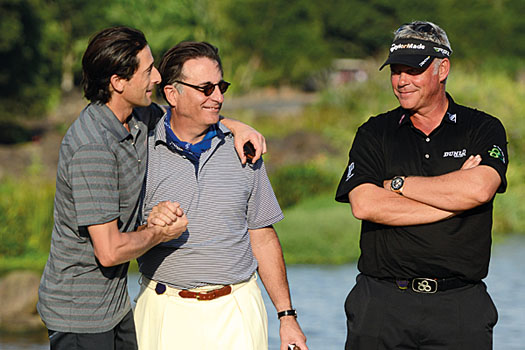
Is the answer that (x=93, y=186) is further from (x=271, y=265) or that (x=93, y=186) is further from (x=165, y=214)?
(x=271, y=265)

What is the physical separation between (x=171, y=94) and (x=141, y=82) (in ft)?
1.40

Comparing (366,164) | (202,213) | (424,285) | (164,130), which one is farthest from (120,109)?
(424,285)

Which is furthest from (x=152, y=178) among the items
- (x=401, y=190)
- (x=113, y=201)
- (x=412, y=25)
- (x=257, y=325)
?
(x=412, y=25)

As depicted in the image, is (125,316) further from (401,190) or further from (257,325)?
(401,190)

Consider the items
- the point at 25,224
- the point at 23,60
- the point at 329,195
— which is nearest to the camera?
the point at 25,224

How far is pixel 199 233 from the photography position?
13.6ft

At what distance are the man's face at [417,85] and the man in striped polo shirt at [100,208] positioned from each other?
4.09 feet

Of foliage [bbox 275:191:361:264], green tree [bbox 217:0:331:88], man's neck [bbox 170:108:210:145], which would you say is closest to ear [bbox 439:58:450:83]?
man's neck [bbox 170:108:210:145]

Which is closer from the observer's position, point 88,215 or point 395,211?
point 88,215

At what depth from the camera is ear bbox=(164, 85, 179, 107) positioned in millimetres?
4238

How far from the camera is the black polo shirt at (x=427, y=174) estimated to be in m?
4.18

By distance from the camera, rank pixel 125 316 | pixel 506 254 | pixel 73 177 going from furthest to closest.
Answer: pixel 506 254 < pixel 125 316 < pixel 73 177

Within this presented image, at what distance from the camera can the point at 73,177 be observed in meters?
3.64

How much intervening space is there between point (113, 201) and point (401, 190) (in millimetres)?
1455
